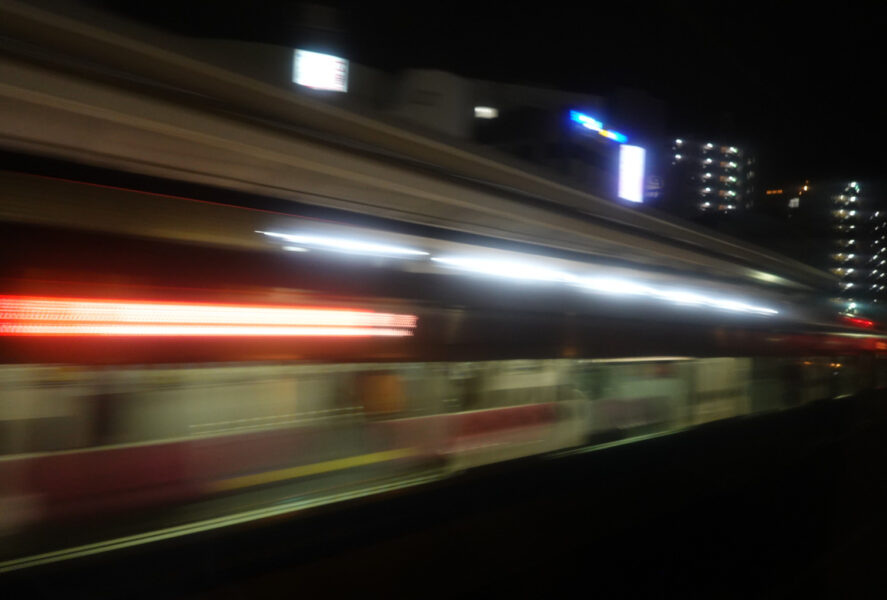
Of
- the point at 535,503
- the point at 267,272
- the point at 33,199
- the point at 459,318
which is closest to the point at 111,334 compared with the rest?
the point at 33,199

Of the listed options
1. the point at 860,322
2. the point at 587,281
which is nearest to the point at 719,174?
the point at 860,322

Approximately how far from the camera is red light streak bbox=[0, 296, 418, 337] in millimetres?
1855

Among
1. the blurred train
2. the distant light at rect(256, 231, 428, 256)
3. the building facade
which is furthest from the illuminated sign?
the building facade

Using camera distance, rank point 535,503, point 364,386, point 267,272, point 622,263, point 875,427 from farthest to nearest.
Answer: point 875,427
point 622,263
point 535,503
point 364,386
point 267,272

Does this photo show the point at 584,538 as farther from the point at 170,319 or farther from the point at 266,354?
the point at 170,319

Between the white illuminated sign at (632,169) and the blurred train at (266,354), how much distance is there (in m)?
17.4

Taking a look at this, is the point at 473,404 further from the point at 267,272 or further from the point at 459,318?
the point at 267,272

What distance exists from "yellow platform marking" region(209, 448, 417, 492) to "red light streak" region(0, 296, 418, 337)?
45 centimetres

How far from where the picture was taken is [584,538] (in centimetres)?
380

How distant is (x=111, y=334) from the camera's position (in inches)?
78.4

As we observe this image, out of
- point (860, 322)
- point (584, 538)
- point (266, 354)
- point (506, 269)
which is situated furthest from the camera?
point (860, 322)

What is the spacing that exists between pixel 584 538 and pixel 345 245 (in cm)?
205

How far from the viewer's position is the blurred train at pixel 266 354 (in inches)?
76.5

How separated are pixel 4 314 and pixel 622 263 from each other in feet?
10.9
